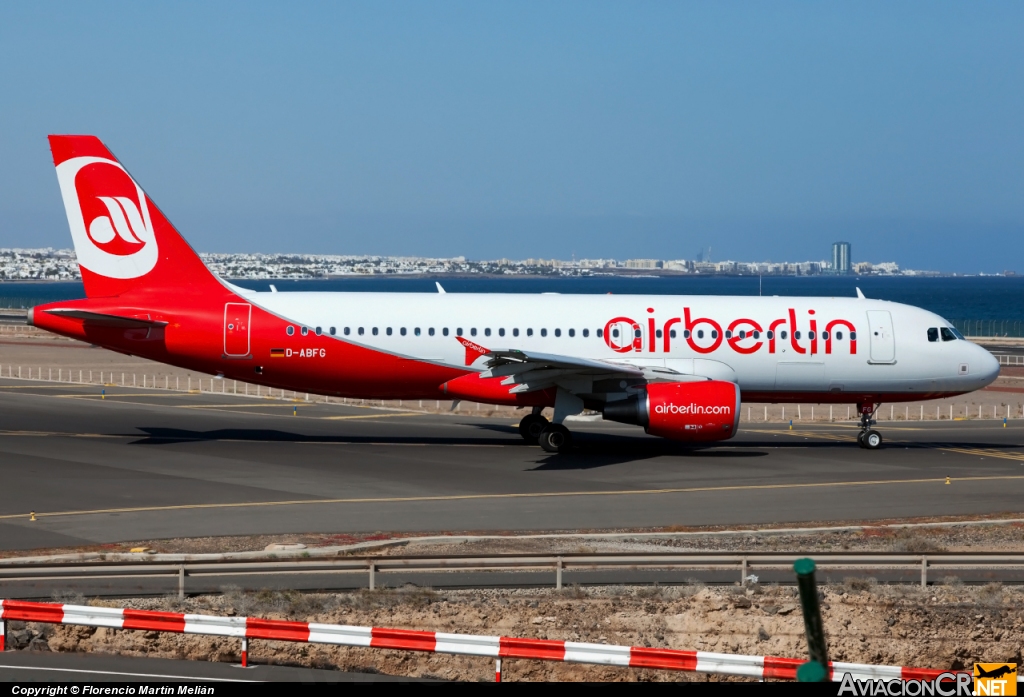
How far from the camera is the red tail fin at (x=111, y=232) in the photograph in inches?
1357

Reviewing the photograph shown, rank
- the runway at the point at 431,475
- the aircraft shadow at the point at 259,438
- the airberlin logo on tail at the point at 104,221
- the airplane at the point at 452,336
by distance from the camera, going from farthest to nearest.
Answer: the aircraft shadow at the point at 259,438, the airberlin logo on tail at the point at 104,221, the airplane at the point at 452,336, the runway at the point at 431,475

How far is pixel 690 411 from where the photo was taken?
Answer: 104 ft

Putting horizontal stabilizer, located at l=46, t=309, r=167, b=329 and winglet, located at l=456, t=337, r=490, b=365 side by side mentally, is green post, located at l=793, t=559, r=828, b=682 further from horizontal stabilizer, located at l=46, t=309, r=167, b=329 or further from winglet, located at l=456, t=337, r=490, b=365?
horizontal stabilizer, located at l=46, t=309, r=167, b=329

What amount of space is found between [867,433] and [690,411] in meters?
7.39

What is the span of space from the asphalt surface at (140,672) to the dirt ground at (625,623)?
118 cm

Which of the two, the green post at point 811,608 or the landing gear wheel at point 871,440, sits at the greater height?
the landing gear wheel at point 871,440

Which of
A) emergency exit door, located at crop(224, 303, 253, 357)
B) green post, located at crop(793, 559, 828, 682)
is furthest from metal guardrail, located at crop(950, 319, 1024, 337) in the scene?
green post, located at crop(793, 559, 828, 682)

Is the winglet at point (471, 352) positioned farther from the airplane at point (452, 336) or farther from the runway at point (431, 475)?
the runway at point (431, 475)

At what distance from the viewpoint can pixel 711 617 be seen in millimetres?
16250

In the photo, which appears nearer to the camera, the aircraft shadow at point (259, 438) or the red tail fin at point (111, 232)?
the red tail fin at point (111, 232)

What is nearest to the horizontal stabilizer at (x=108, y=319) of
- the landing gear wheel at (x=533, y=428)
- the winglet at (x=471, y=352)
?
the winglet at (x=471, y=352)

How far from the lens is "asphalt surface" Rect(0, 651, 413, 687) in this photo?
12.2 meters

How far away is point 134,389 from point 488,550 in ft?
122

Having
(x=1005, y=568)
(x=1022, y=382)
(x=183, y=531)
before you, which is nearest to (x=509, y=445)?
(x=183, y=531)
